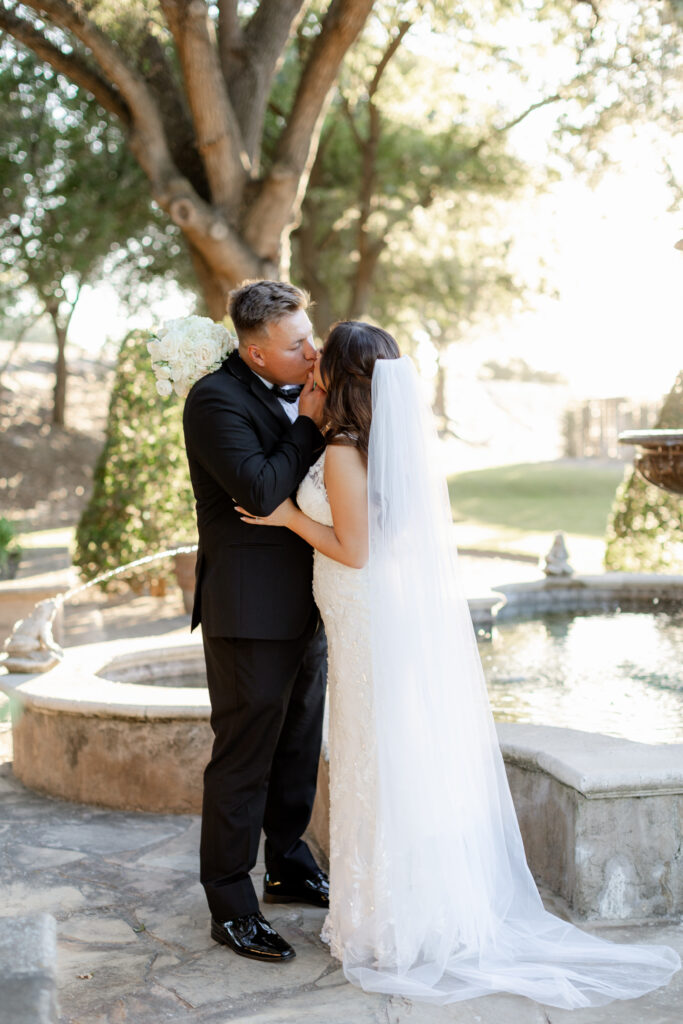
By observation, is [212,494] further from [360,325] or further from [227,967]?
[227,967]

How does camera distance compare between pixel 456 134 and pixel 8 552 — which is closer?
pixel 8 552

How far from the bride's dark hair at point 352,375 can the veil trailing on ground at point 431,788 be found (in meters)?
0.05

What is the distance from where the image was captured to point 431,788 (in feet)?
10.6

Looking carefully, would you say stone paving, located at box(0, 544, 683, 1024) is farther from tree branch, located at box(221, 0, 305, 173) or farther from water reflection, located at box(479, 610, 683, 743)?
tree branch, located at box(221, 0, 305, 173)

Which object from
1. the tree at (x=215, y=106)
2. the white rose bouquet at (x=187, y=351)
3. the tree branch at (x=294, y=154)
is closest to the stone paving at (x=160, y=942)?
the white rose bouquet at (x=187, y=351)

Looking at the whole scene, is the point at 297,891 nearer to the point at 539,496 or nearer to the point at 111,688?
the point at 111,688

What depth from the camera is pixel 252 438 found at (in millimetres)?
3201

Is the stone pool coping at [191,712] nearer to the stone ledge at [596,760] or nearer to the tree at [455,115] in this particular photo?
the stone ledge at [596,760]

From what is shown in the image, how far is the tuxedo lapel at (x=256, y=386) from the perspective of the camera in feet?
10.9

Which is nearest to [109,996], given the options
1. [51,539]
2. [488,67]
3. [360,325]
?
[360,325]

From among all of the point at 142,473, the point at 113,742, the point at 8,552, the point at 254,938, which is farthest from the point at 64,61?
the point at 254,938

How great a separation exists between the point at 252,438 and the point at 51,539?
14.0 meters

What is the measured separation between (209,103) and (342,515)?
738cm

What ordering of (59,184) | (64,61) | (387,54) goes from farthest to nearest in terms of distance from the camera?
(59,184), (387,54), (64,61)
